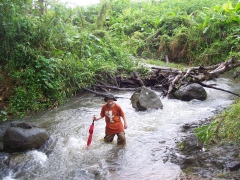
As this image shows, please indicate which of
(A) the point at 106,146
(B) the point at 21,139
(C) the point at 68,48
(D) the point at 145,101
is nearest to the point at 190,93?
(D) the point at 145,101

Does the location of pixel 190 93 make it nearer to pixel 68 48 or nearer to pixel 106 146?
pixel 106 146

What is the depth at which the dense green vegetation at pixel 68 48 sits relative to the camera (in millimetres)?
8391

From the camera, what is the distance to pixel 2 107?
790 centimetres

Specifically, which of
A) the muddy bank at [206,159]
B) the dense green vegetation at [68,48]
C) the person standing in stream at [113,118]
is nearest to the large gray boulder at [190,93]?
the dense green vegetation at [68,48]

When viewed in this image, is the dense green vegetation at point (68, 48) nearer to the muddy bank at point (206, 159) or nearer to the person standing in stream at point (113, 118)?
the person standing in stream at point (113, 118)

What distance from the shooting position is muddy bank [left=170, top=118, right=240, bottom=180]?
4.44 metres

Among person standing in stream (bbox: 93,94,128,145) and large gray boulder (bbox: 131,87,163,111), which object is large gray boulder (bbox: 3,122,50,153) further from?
large gray boulder (bbox: 131,87,163,111)

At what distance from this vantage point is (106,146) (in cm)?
623

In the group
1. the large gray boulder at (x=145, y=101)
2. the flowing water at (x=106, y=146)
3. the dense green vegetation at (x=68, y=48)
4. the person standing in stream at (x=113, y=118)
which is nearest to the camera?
the flowing water at (x=106, y=146)

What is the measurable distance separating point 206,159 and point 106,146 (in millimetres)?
2300

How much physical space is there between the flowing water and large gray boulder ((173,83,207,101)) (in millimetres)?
288

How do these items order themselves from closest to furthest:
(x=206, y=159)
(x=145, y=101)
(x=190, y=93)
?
(x=206, y=159), (x=145, y=101), (x=190, y=93)

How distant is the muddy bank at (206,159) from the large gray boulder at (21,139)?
2955 mm

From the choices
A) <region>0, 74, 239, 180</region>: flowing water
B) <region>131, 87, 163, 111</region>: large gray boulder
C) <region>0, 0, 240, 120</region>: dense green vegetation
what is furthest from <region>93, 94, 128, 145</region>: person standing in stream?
<region>0, 0, 240, 120</region>: dense green vegetation
